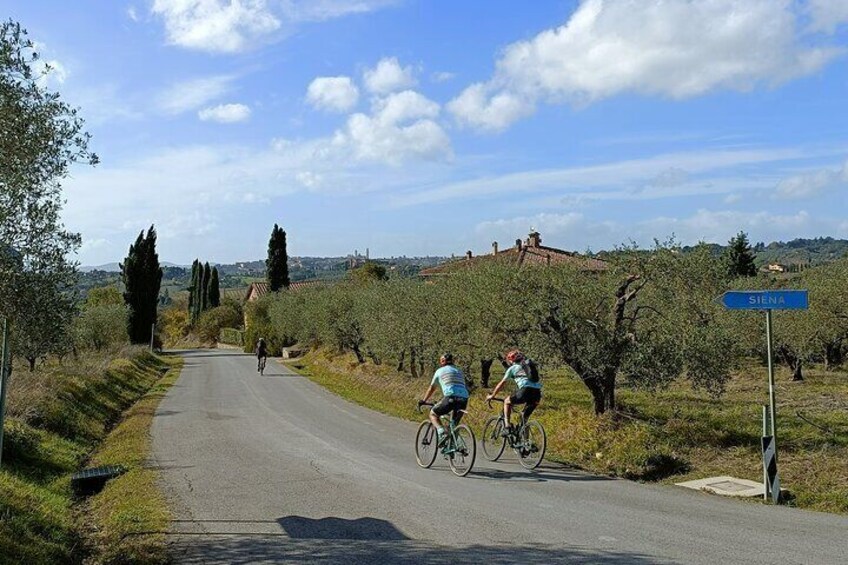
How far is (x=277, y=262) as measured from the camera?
84188mm

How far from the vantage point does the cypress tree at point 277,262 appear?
3287 inches

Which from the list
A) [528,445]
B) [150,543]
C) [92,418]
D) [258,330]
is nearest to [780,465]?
[528,445]

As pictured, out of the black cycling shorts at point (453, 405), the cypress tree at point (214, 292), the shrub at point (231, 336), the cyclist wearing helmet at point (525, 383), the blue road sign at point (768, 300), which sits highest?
the cypress tree at point (214, 292)

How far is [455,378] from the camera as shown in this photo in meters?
12.3

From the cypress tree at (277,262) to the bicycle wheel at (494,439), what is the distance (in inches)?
2799

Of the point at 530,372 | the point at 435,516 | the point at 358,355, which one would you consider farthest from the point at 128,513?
the point at 358,355

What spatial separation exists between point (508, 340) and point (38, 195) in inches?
388

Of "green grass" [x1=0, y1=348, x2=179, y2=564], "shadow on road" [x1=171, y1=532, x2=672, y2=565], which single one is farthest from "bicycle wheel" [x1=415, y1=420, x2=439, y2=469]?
"green grass" [x1=0, y1=348, x2=179, y2=564]

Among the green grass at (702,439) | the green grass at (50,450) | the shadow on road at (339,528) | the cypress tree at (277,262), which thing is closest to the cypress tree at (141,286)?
the cypress tree at (277,262)

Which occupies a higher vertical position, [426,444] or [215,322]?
[215,322]

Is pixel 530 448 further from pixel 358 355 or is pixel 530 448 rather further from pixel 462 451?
pixel 358 355

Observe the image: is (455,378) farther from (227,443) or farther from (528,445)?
(227,443)

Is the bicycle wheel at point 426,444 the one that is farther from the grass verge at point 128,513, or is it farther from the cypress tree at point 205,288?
the cypress tree at point 205,288

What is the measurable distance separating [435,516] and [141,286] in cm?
6204
